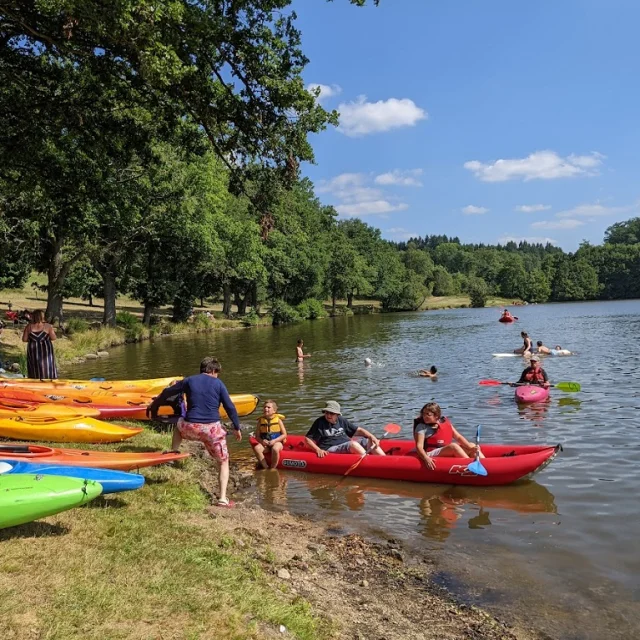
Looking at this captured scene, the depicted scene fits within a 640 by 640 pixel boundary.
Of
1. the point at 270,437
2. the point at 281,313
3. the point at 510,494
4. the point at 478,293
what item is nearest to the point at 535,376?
the point at 510,494

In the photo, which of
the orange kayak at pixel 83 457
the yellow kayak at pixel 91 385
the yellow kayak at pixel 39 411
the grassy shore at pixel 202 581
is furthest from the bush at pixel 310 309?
the grassy shore at pixel 202 581

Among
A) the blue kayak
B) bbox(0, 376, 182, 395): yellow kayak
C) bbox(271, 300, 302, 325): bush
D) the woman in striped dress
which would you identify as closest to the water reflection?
the blue kayak

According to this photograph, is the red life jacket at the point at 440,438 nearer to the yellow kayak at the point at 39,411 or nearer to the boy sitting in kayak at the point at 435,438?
the boy sitting in kayak at the point at 435,438

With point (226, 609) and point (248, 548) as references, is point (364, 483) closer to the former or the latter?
point (248, 548)

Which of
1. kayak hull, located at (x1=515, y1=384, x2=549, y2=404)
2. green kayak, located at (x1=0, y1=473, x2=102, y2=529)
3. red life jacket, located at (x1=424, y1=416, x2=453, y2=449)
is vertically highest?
green kayak, located at (x1=0, y1=473, x2=102, y2=529)

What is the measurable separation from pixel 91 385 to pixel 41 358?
122cm

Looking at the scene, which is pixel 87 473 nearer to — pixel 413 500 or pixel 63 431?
pixel 63 431

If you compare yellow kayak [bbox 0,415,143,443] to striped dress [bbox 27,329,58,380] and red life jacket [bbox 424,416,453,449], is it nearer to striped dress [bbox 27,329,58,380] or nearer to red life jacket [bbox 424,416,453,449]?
striped dress [bbox 27,329,58,380]

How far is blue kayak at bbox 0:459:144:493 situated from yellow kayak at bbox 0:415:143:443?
108 inches

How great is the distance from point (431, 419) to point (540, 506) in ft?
6.44

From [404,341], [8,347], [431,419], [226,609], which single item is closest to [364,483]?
[431,419]

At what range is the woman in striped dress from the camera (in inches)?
460

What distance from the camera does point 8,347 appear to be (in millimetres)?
23625

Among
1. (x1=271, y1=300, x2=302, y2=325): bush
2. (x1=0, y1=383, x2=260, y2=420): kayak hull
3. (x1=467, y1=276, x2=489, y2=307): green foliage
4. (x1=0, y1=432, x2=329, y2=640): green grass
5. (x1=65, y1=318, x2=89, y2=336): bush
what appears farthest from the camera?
(x1=467, y1=276, x2=489, y2=307): green foliage
